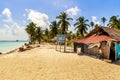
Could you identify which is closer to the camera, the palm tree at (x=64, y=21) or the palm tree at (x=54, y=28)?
the palm tree at (x=64, y=21)

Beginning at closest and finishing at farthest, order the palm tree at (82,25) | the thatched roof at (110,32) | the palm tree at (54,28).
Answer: the thatched roof at (110,32)
the palm tree at (82,25)
the palm tree at (54,28)

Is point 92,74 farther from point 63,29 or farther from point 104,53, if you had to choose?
point 63,29

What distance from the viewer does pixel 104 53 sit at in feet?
69.3

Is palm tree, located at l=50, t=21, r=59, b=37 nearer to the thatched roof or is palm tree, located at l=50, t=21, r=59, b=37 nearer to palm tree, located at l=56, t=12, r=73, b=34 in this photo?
palm tree, located at l=56, t=12, r=73, b=34

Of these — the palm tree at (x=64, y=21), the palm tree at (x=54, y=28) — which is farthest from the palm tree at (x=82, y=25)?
the palm tree at (x=54, y=28)

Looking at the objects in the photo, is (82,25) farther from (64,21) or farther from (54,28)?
(54,28)

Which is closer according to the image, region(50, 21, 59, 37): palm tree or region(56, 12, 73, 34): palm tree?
region(56, 12, 73, 34): palm tree

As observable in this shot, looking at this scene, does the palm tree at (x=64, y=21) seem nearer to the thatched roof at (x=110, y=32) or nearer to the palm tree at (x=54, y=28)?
the palm tree at (x=54, y=28)

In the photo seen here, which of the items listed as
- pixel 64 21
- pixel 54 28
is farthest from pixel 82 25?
pixel 54 28

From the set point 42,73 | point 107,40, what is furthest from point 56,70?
Result: point 107,40

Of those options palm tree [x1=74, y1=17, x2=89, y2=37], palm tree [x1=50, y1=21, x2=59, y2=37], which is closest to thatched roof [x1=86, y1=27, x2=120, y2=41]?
palm tree [x1=74, y1=17, x2=89, y2=37]

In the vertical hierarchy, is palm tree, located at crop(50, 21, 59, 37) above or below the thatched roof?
above

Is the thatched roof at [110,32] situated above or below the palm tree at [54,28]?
below

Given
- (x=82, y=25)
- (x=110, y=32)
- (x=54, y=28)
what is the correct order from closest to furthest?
(x=110, y=32) → (x=82, y=25) → (x=54, y=28)
